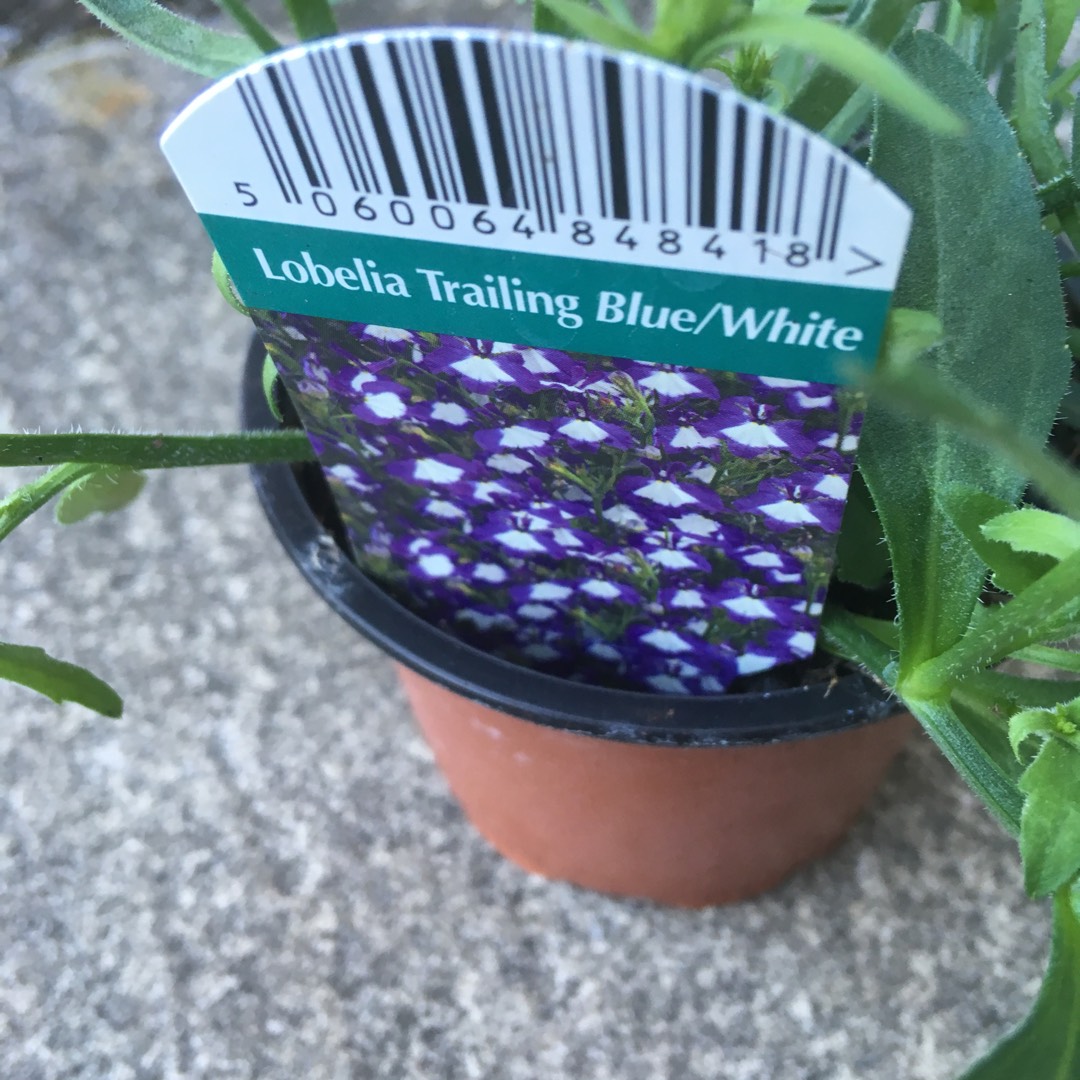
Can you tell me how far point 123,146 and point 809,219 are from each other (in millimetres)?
918

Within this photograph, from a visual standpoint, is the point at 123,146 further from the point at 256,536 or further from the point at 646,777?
the point at 646,777

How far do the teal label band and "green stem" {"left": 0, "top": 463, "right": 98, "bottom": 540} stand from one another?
0.12m

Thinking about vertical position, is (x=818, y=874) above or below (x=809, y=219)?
below

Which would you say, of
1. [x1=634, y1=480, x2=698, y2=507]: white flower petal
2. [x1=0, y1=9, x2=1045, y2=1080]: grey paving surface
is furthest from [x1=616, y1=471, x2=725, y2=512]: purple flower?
[x1=0, y1=9, x2=1045, y2=1080]: grey paving surface

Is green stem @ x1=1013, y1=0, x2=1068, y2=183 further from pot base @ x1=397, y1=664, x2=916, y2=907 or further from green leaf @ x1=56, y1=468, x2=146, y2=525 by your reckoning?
green leaf @ x1=56, y1=468, x2=146, y2=525

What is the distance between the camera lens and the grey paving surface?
62 centimetres

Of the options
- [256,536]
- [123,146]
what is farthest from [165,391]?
[123,146]

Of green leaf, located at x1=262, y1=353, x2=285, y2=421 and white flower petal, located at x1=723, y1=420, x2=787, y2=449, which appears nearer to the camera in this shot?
white flower petal, located at x1=723, y1=420, x2=787, y2=449

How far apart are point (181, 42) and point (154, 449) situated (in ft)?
0.52

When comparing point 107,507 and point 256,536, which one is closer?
point 107,507

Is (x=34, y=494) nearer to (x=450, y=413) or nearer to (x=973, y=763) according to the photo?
(x=450, y=413)

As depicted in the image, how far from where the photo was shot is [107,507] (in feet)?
1.56

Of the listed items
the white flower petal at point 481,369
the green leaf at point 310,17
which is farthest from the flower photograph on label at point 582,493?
the green leaf at point 310,17

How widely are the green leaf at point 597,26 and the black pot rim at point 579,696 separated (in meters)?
0.24
